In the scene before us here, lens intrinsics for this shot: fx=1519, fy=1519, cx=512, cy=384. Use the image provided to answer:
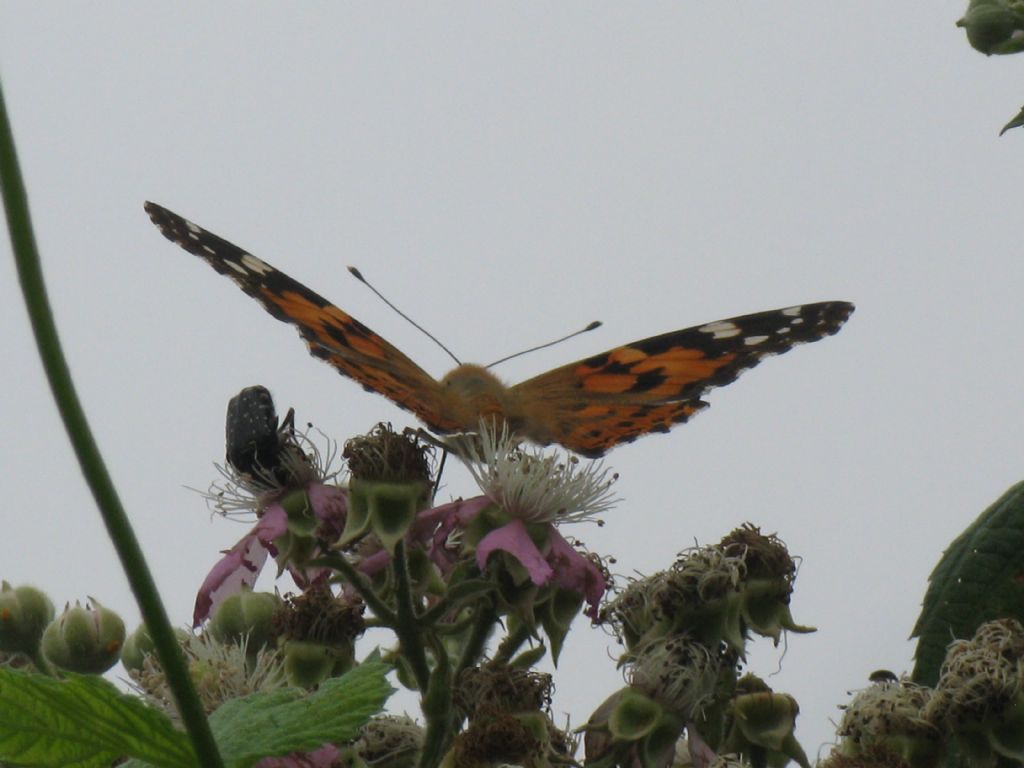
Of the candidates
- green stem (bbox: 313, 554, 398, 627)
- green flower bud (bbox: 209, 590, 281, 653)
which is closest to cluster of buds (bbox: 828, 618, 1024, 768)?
green stem (bbox: 313, 554, 398, 627)

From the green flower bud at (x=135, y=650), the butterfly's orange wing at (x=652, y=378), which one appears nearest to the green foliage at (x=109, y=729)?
the green flower bud at (x=135, y=650)

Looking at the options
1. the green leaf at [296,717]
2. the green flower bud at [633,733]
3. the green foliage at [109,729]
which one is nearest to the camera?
the green foliage at [109,729]

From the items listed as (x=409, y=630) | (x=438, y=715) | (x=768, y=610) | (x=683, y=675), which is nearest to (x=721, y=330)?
(x=768, y=610)

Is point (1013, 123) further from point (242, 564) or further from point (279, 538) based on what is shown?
point (242, 564)

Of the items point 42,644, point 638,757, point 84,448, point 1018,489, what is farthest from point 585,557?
point 84,448

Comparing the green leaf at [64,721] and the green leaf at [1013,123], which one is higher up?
the green leaf at [1013,123]

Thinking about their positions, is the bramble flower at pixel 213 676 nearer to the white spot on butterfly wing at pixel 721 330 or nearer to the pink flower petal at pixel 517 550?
the pink flower petal at pixel 517 550

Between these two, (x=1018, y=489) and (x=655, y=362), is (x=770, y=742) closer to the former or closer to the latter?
(x=1018, y=489)
